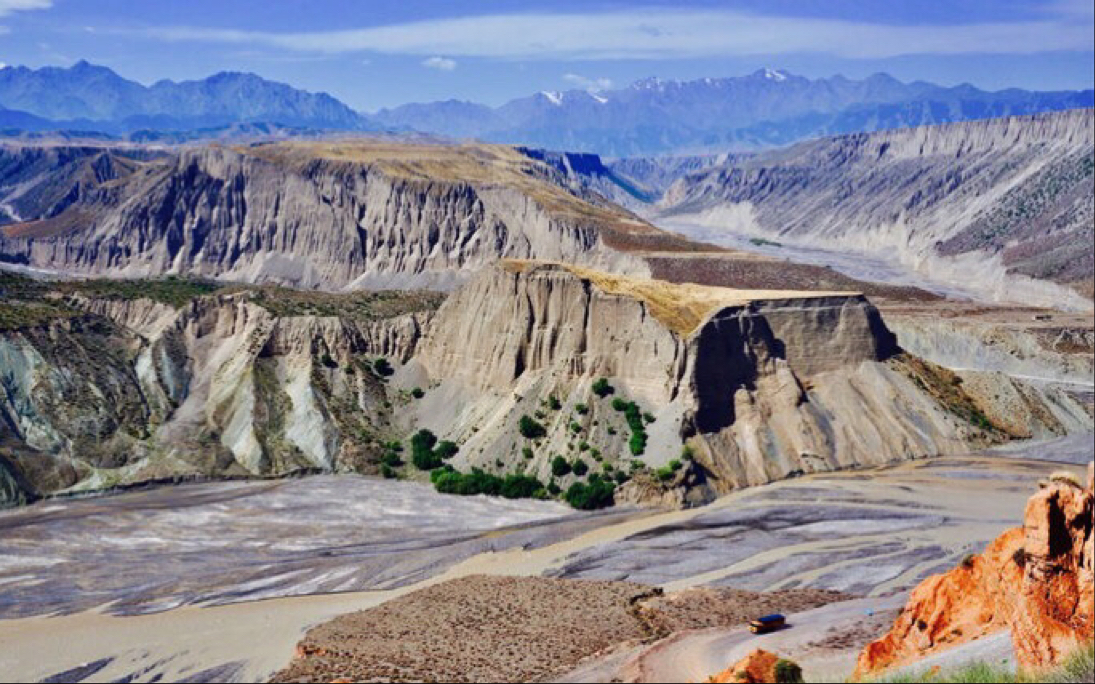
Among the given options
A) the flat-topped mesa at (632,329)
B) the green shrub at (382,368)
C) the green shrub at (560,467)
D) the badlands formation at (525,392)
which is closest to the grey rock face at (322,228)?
the green shrub at (382,368)

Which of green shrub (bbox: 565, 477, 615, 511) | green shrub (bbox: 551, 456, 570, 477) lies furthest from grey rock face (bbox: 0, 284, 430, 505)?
green shrub (bbox: 565, 477, 615, 511)

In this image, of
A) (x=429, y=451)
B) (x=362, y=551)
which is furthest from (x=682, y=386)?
(x=362, y=551)

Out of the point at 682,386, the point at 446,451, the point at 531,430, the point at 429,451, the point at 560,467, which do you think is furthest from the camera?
the point at 429,451

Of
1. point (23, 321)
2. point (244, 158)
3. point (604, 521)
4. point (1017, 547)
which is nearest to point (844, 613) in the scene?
point (1017, 547)

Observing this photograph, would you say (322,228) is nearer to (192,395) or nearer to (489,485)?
(192,395)

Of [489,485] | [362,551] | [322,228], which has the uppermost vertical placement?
[322,228]

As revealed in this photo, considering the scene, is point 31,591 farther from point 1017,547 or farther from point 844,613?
point 1017,547

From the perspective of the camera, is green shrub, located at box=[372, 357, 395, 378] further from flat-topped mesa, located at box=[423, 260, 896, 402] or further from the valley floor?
the valley floor
